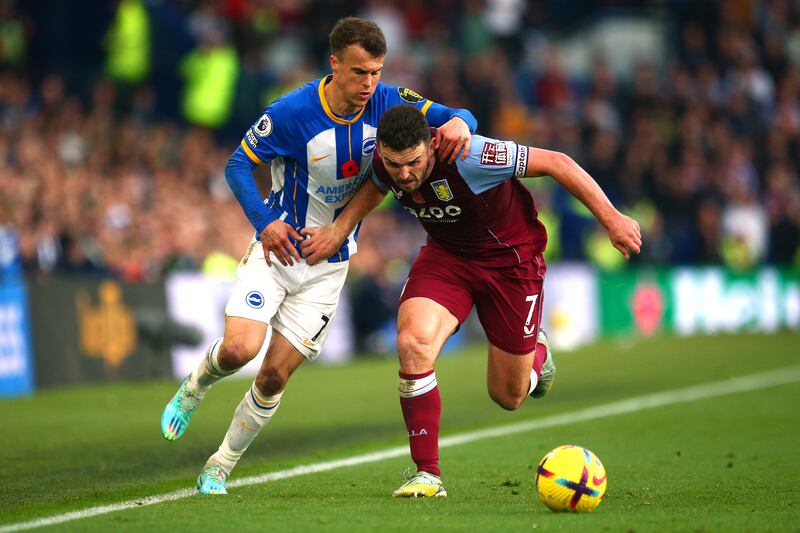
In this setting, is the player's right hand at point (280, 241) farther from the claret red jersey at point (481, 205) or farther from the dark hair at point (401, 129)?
the dark hair at point (401, 129)

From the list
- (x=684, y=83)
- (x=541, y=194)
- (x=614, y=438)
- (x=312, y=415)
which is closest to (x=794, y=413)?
(x=614, y=438)

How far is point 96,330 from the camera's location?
1434 centimetres

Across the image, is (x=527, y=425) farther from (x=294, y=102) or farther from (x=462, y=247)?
(x=294, y=102)

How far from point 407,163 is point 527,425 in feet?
16.0

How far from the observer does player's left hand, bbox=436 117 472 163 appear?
681 cm

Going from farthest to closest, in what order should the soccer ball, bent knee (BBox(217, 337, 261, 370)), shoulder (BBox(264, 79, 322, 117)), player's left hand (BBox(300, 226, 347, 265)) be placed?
1. player's left hand (BBox(300, 226, 347, 265))
2. shoulder (BBox(264, 79, 322, 117))
3. bent knee (BBox(217, 337, 261, 370))
4. the soccer ball

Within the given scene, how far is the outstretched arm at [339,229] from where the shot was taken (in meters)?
7.12

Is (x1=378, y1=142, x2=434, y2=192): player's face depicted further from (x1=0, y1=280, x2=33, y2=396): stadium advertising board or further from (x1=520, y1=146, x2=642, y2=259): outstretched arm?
(x1=0, y1=280, x2=33, y2=396): stadium advertising board

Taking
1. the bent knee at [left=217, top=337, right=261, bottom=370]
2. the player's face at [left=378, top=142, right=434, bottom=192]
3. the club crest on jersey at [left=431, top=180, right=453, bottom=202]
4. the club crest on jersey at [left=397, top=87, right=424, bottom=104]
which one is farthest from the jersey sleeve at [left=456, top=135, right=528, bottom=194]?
the bent knee at [left=217, top=337, right=261, bottom=370]

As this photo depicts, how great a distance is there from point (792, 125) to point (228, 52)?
14.4 m

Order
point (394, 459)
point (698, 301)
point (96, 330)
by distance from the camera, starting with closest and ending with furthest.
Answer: point (394, 459), point (96, 330), point (698, 301)

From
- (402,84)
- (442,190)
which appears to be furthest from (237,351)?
(402,84)

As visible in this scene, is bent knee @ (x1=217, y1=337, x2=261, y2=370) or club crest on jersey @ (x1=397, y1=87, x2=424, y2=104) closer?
bent knee @ (x1=217, y1=337, x2=261, y2=370)

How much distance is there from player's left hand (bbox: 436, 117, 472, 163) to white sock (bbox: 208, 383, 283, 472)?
1.69 m
